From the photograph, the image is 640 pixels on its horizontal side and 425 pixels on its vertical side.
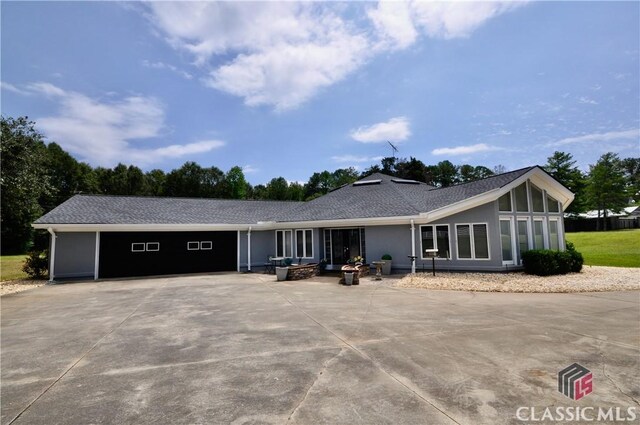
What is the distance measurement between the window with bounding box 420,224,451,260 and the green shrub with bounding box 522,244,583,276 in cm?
330

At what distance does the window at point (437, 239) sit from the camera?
Result: 607 inches

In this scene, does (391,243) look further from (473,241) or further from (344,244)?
(473,241)

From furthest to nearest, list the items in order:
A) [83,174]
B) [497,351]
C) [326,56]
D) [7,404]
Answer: [83,174], [326,56], [497,351], [7,404]

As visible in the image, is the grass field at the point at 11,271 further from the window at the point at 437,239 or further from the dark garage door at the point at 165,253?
the window at the point at 437,239

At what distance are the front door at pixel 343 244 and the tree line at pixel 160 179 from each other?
20.3m

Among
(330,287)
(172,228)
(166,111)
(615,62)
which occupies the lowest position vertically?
(330,287)

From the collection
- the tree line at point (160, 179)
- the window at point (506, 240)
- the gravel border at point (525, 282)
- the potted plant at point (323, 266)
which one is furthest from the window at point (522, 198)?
the tree line at point (160, 179)

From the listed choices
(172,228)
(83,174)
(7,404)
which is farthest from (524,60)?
(83,174)

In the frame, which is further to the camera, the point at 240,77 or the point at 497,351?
the point at 240,77

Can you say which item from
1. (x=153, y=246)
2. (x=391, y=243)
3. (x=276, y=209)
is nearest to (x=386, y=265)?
(x=391, y=243)

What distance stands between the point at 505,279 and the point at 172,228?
653 inches

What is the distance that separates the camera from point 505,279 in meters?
12.9

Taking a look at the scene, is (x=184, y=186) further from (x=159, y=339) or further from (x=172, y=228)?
(x=159, y=339)

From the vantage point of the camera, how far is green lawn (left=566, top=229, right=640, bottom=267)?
1931 cm
